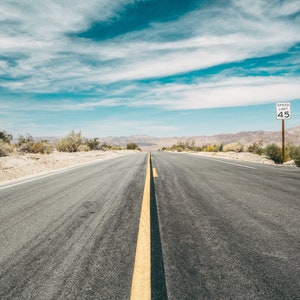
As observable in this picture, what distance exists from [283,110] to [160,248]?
16.3 metres

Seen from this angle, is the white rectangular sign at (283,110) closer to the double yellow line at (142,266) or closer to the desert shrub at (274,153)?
the desert shrub at (274,153)

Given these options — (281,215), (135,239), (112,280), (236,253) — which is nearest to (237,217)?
(281,215)

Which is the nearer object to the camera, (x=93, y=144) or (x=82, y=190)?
(x=82, y=190)

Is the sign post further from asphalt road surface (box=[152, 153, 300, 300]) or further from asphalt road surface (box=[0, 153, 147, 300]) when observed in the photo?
asphalt road surface (box=[0, 153, 147, 300])

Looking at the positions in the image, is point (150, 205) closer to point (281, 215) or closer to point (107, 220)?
point (107, 220)

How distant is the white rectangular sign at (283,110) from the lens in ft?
53.6

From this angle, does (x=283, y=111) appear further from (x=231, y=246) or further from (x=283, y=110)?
(x=231, y=246)

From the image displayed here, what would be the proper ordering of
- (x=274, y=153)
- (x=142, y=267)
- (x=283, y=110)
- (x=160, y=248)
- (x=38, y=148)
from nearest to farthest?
(x=142, y=267) < (x=160, y=248) < (x=283, y=110) < (x=274, y=153) < (x=38, y=148)

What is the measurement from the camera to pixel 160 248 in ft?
8.84

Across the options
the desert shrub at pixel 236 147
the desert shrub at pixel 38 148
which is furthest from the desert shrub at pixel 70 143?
the desert shrub at pixel 236 147

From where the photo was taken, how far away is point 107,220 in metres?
3.79

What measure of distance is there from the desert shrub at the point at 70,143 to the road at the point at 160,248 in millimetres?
31790

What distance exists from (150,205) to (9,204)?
9.19 ft

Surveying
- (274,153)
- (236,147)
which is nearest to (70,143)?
(236,147)
